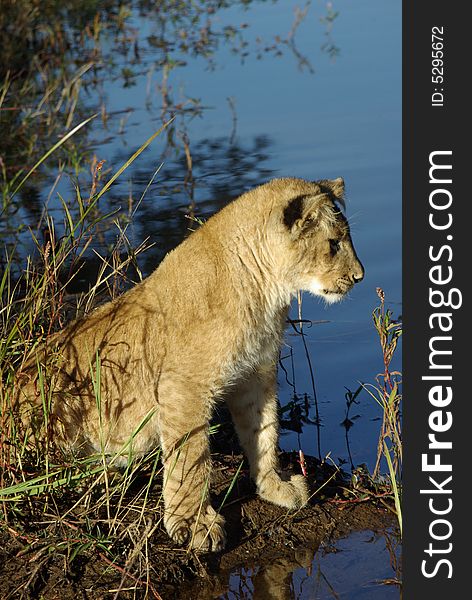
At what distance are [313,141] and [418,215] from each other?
239 inches

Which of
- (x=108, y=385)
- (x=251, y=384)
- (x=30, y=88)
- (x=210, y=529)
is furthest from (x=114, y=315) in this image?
(x=30, y=88)

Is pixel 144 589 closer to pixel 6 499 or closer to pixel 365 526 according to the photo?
pixel 6 499

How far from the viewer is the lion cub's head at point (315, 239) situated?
16.2ft

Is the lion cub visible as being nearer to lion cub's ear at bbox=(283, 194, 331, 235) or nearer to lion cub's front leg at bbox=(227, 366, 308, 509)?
lion cub's ear at bbox=(283, 194, 331, 235)

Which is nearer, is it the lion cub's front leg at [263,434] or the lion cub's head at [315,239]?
the lion cub's head at [315,239]

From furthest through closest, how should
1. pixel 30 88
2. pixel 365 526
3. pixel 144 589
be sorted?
pixel 30 88 < pixel 365 526 < pixel 144 589

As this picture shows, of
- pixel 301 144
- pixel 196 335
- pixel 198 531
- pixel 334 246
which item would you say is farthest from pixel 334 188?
pixel 301 144

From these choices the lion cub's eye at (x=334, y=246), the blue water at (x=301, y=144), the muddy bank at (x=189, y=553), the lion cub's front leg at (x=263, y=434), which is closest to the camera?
the muddy bank at (x=189, y=553)

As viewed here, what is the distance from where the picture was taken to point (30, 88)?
1192 cm

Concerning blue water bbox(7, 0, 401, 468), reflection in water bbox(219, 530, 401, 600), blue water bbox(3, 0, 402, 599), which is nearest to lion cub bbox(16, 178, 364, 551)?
reflection in water bbox(219, 530, 401, 600)

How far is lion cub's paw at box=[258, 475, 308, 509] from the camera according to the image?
531 cm

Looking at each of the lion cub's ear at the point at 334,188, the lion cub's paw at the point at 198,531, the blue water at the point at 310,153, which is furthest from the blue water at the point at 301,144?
the lion cub's ear at the point at 334,188

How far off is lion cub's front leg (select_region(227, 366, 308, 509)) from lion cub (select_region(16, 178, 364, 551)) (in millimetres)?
118

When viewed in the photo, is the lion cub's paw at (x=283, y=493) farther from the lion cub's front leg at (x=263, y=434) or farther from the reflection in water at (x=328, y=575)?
the reflection in water at (x=328, y=575)
